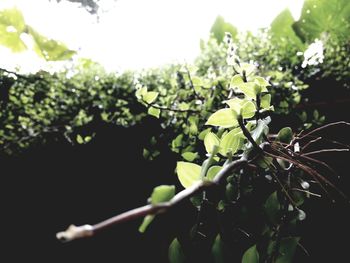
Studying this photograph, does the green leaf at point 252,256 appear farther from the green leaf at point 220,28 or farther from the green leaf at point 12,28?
the green leaf at point 220,28

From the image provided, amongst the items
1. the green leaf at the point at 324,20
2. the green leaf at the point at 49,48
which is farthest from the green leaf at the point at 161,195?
the green leaf at the point at 49,48

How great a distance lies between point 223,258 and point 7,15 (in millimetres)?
3202

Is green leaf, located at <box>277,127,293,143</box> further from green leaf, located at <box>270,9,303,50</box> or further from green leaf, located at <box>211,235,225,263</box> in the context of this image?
green leaf, located at <box>270,9,303,50</box>

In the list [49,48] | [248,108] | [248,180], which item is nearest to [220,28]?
[49,48]

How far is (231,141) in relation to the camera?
633 millimetres

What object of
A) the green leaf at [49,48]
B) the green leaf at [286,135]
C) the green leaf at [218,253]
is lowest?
the green leaf at [218,253]

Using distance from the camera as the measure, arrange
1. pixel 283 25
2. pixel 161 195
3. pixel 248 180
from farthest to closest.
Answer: pixel 283 25 < pixel 248 180 < pixel 161 195

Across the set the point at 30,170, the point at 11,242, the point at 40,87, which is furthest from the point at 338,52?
the point at 11,242

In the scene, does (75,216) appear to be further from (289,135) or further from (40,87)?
(289,135)

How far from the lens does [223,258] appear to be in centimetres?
59

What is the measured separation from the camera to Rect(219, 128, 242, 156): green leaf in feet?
2.06

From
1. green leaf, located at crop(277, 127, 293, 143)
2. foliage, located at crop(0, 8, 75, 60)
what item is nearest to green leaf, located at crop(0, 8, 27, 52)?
foliage, located at crop(0, 8, 75, 60)

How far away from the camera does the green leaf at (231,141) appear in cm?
63

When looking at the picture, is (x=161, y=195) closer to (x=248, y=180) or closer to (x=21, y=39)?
(x=248, y=180)
